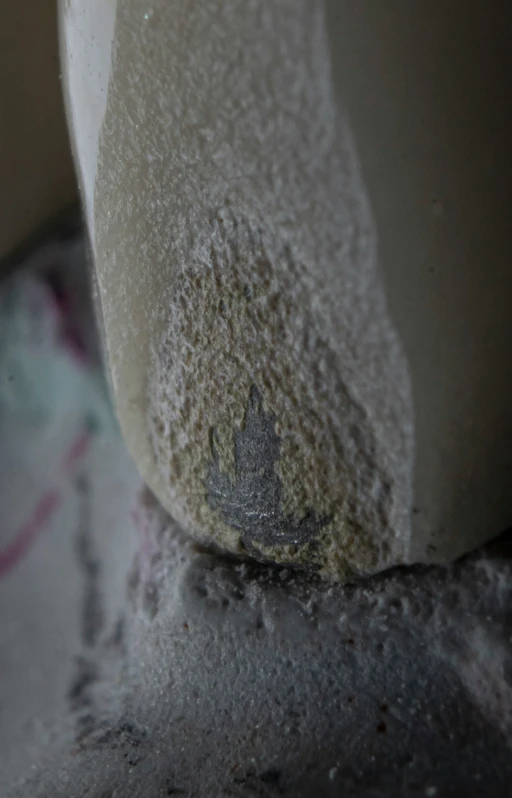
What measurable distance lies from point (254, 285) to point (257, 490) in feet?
0.56

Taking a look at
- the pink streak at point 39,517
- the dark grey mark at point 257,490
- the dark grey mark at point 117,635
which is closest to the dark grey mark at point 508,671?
the dark grey mark at point 257,490

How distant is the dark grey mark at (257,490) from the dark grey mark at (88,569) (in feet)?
1.02

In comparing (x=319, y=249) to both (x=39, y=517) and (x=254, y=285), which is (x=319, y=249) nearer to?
(x=254, y=285)

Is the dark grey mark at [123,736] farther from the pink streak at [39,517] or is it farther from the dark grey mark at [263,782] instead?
the pink streak at [39,517]

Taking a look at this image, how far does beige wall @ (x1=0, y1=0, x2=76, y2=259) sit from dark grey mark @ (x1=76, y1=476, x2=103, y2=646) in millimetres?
353

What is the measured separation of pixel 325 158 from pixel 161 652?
473mm

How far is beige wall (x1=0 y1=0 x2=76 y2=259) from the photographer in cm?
86

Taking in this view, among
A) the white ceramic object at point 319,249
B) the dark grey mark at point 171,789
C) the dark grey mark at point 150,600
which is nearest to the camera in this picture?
the white ceramic object at point 319,249

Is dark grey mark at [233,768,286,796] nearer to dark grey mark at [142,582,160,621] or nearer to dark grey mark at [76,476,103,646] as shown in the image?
dark grey mark at [142,582,160,621]

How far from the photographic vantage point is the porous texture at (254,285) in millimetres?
425

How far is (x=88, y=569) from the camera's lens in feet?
2.90

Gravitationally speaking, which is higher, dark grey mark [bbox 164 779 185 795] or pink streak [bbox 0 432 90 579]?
pink streak [bbox 0 432 90 579]

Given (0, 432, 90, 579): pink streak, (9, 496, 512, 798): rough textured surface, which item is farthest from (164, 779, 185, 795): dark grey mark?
(0, 432, 90, 579): pink streak

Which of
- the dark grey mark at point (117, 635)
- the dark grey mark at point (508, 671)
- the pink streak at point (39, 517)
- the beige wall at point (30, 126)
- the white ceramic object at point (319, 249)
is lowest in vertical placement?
the dark grey mark at point (508, 671)
